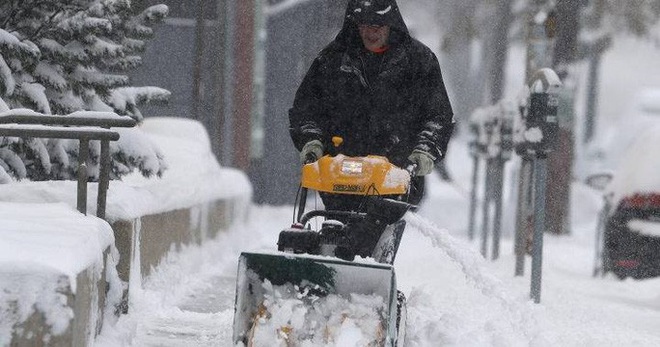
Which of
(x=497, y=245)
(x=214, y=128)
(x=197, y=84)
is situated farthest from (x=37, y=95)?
(x=214, y=128)

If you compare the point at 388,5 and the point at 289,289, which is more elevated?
the point at 388,5

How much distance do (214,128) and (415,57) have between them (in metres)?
14.4

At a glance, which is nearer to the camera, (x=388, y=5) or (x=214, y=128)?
(x=388, y=5)

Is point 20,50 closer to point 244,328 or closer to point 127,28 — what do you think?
point 127,28

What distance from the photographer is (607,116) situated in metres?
64.4

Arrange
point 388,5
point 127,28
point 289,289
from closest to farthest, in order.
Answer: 1. point 289,289
2. point 388,5
3. point 127,28

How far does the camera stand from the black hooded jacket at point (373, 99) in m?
6.71

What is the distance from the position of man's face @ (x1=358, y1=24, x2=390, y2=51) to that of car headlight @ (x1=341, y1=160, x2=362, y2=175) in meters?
0.93

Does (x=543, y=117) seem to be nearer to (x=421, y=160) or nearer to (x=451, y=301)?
(x=451, y=301)

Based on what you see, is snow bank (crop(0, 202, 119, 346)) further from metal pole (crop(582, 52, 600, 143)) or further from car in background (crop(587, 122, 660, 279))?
metal pole (crop(582, 52, 600, 143))

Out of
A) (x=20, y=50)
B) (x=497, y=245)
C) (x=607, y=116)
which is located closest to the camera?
(x=20, y=50)

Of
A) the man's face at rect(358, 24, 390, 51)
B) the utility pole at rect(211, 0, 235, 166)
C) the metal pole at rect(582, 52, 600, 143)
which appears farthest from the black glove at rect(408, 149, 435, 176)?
the metal pole at rect(582, 52, 600, 143)

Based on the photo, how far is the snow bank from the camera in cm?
521

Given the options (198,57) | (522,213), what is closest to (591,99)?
(198,57)
